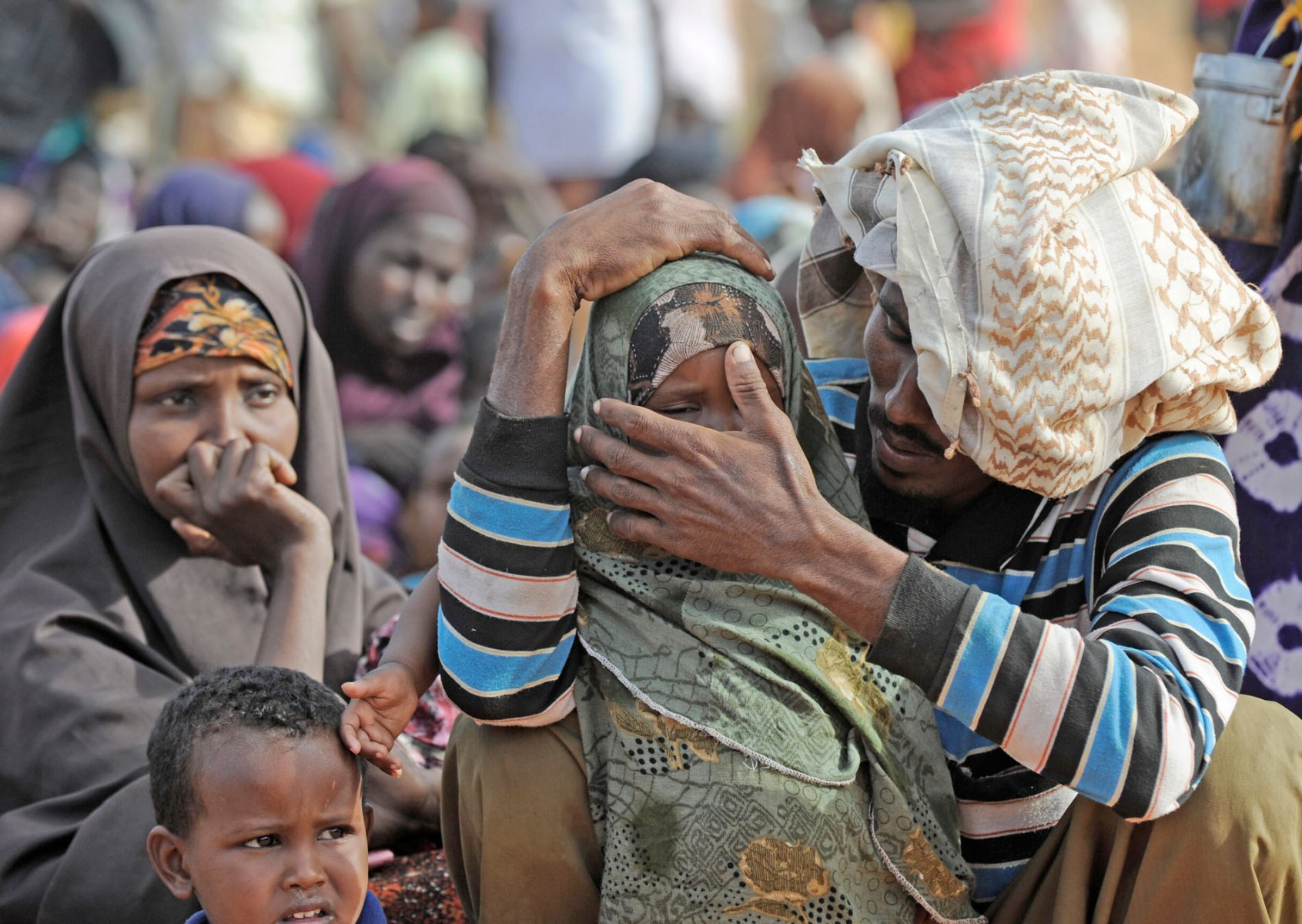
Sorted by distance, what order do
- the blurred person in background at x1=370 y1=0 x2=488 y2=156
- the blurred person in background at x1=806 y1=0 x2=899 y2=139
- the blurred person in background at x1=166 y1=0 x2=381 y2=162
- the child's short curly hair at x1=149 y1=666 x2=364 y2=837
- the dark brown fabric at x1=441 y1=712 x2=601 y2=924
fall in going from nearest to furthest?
the child's short curly hair at x1=149 y1=666 x2=364 y2=837
the dark brown fabric at x1=441 y1=712 x2=601 y2=924
the blurred person in background at x1=166 y1=0 x2=381 y2=162
the blurred person in background at x1=806 y1=0 x2=899 y2=139
the blurred person in background at x1=370 y1=0 x2=488 y2=156

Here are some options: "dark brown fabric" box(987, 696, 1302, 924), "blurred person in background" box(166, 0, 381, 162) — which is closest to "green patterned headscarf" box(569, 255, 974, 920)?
"dark brown fabric" box(987, 696, 1302, 924)

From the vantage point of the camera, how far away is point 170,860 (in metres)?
2.33

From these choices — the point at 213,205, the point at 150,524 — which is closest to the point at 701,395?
the point at 150,524

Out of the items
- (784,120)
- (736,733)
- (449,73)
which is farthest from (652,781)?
(449,73)

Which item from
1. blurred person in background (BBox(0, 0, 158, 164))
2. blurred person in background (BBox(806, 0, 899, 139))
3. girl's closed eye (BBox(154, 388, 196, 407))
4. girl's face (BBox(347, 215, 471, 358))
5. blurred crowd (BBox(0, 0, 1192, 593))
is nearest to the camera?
girl's closed eye (BBox(154, 388, 196, 407))

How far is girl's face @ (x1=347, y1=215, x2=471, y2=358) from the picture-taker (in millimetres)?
6754

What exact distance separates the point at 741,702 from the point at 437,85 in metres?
9.42

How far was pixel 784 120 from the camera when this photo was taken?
8961 millimetres

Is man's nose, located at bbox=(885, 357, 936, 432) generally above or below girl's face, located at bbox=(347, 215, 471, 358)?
above

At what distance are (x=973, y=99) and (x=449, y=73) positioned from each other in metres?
9.14

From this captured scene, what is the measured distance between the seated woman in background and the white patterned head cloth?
4524mm

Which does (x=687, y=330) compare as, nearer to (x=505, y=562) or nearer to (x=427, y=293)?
(x=505, y=562)

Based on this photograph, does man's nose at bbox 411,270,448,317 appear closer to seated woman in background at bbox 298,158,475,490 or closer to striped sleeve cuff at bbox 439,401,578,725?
seated woman in background at bbox 298,158,475,490

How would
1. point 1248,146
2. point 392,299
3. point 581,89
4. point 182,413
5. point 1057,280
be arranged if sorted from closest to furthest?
point 1057,280 < point 182,413 < point 1248,146 < point 392,299 < point 581,89
